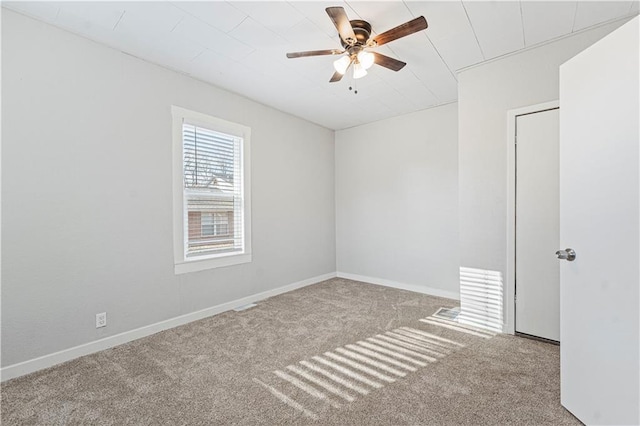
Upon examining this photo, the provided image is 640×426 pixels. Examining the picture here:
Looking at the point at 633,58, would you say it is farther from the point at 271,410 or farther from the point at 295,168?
the point at 295,168

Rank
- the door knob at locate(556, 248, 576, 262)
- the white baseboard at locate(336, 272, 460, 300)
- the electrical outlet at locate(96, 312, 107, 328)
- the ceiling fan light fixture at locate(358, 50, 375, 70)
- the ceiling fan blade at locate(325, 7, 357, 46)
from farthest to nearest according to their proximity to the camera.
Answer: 1. the white baseboard at locate(336, 272, 460, 300)
2. the electrical outlet at locate(96, 312, 107, 328)
3. the ceiling fan light fixture at locate(358, 50, 375, 70)
4. the ceiling fan blade at locate(325, 7, 357, 46)
5. the door knob at locate(556, 248, 576, 262)

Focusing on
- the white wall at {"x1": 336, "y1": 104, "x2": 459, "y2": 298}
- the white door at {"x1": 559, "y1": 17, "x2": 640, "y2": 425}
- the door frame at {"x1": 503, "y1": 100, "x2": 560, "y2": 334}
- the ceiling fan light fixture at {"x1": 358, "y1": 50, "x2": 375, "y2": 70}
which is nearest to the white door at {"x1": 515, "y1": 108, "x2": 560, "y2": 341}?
the door frame at {"x1": 503, "y1": 100, "x2": 560, "y2": 334}

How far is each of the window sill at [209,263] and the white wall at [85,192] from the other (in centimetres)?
8

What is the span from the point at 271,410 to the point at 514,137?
309 centimetres

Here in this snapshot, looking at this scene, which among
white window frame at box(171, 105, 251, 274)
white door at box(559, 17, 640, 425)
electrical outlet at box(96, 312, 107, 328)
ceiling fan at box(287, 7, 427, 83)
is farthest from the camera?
white window frame at box(171, 105, 251, 274)

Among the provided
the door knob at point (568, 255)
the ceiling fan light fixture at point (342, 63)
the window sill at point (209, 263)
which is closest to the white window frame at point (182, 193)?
the window sill at point (209, 263)

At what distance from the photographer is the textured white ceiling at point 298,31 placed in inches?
81.8

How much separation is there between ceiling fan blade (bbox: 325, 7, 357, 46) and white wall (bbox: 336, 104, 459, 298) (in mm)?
2373

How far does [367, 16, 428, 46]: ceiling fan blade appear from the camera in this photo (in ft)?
6.02

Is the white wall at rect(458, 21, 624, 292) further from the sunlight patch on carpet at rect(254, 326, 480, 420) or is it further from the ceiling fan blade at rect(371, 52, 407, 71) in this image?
the ceiling fan blade at rect(371, 52, 407, 71)

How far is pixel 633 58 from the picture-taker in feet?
4.36

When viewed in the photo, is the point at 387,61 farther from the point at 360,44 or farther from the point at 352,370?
the point at 352,370

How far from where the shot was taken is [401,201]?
441 centimetres

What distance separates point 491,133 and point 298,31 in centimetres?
212
